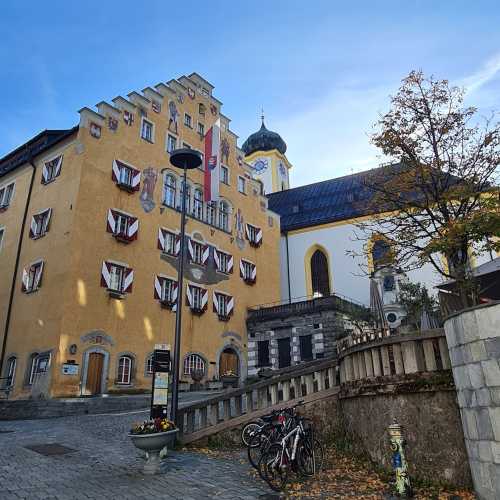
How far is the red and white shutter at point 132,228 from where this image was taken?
78.9ft

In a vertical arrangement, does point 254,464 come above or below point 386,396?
below

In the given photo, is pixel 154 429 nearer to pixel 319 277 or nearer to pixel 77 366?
pixel 77 366

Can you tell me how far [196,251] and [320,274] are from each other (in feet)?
45.2

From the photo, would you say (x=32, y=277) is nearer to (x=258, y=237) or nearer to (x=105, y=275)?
(x=105, y=275)

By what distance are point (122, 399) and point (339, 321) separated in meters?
14.1

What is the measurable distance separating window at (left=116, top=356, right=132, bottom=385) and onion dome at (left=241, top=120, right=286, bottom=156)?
4050 centimetres

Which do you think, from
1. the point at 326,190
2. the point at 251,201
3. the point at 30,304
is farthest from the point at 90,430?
the point at 326,190

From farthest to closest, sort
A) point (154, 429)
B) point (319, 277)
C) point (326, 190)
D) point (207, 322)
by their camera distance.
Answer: point (326, 190) < point (319, 277) < point (207, 322) < point (154, 429)

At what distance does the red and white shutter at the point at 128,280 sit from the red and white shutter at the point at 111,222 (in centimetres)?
213

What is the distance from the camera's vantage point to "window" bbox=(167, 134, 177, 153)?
28541 millimetres

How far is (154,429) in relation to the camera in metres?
8.02

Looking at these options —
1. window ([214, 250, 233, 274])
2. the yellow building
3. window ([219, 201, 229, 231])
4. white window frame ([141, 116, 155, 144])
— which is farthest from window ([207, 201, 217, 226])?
white window frame ([141, 116, 155, 144])

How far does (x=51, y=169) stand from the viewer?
2488 cm

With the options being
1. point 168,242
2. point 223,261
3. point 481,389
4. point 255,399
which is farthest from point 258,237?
point 481,389
